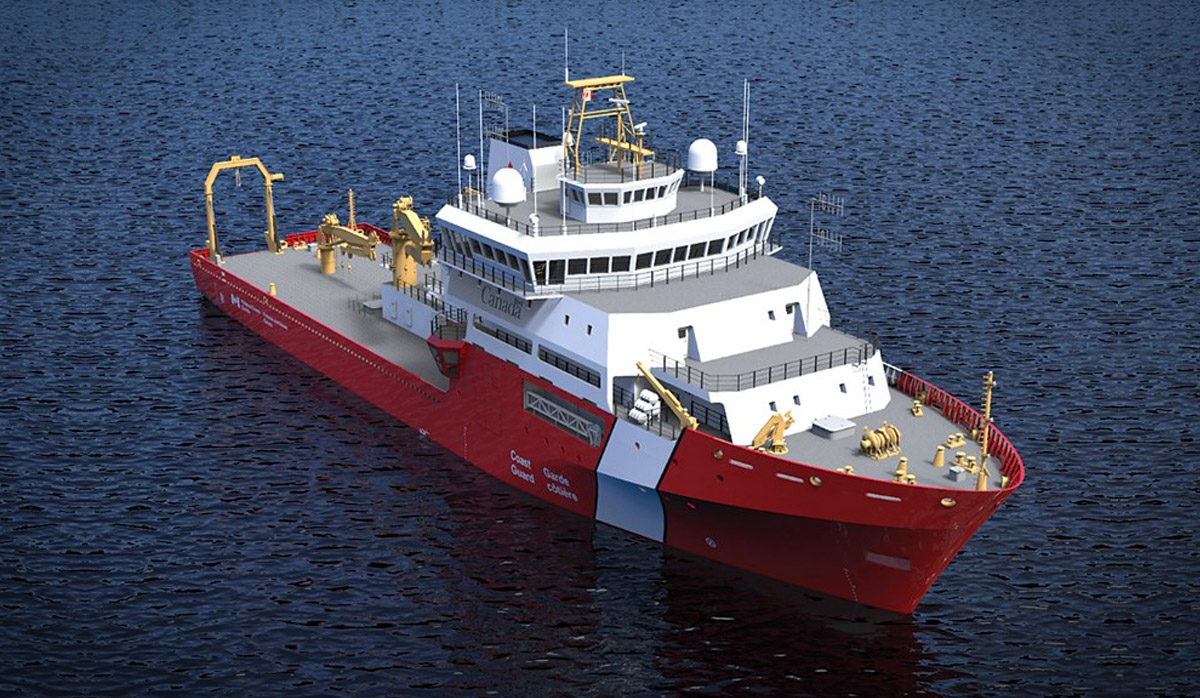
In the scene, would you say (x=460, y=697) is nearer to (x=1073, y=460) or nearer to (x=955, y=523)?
(x=955, y=523)

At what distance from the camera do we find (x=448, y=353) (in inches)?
1831

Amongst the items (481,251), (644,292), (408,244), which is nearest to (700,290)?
(644,292)

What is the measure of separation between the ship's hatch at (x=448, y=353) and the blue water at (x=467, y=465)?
3.56 m

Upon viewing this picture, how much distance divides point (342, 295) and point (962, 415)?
28573 millimetres

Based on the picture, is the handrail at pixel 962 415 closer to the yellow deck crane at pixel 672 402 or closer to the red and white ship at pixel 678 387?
the red and white ship at pixel 678 387

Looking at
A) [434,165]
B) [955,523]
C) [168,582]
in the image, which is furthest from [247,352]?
[955,523]

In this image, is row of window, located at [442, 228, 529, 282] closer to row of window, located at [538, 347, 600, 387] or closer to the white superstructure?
the white superstructure

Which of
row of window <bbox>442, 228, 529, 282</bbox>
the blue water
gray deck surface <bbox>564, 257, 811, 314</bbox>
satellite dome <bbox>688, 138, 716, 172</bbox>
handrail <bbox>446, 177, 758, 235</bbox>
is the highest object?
satellite dome <bbox>688, 138, 716, 172</bbox>

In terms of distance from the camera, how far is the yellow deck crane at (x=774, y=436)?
125ft

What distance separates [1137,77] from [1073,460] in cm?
6315

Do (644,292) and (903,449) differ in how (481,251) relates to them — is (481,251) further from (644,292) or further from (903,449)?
(903,449)

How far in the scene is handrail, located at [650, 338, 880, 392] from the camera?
4019 centimetres

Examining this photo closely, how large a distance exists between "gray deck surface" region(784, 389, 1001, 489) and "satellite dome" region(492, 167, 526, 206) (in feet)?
39.5

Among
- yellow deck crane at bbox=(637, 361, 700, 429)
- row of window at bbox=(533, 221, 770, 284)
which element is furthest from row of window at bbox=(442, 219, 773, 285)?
yellow deck crane at bbox=(637, 361, 700, 429)
